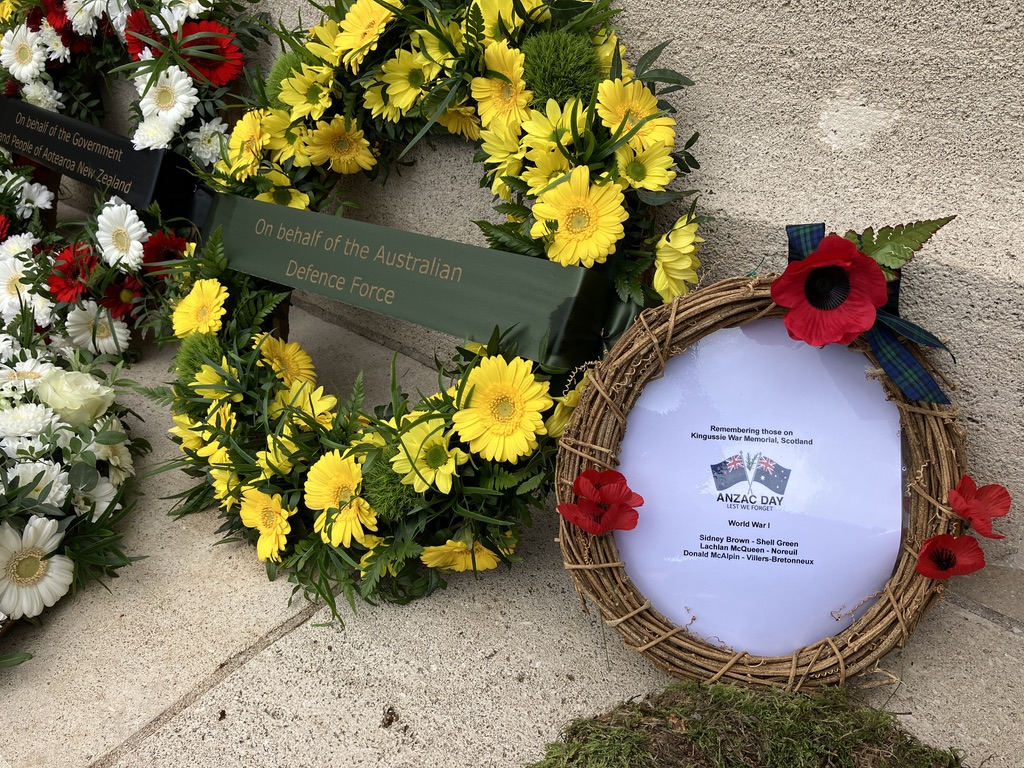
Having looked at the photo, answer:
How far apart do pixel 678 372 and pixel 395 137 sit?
1063 mm

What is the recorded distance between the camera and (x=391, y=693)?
152 centimetres

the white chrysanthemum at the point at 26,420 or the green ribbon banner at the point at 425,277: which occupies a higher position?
the green ribbon banner at the point at 425,277

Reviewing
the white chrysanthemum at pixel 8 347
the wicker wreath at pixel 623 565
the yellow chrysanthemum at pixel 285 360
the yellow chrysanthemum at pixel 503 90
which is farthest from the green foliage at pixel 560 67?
the white chrysanthemum at pixel 8 347

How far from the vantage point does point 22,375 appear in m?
2.12

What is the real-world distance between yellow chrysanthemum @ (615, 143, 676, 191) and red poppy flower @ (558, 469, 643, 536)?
584mm

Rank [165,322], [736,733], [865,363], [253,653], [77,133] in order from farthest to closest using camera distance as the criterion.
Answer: [77,133], [165,322], [253,653], [865,363], [736,733]

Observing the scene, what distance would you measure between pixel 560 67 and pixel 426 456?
2.80 feet

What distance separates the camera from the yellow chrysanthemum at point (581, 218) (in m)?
1.49

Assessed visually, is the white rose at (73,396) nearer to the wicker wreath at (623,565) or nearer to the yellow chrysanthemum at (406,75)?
the yellow chrysanthemum at (406,75)

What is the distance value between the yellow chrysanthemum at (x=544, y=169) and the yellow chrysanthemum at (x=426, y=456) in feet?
1.71

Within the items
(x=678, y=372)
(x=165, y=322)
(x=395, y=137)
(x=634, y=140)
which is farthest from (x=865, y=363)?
(x=165, y=322)

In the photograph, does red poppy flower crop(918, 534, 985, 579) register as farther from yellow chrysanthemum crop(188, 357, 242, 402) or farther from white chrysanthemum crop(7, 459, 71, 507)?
white chrysanthemum crop(7, 459, 71, 507)

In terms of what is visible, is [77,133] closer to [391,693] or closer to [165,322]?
→ [165,322]

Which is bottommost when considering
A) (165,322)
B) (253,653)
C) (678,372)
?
(253,653)
